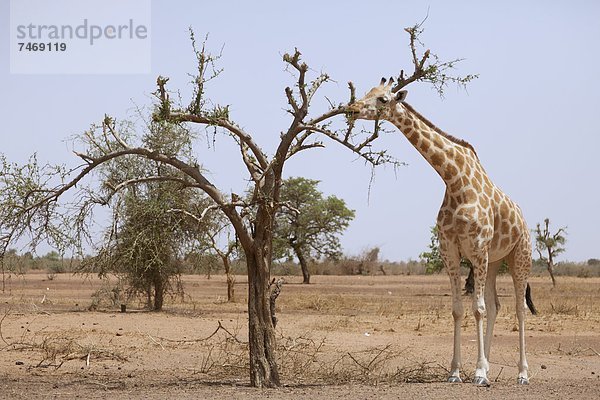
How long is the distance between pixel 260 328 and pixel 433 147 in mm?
3380

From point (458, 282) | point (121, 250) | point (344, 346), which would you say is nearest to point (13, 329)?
point (121, 250)

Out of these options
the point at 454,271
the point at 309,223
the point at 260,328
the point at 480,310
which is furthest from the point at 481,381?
the point at 309,223

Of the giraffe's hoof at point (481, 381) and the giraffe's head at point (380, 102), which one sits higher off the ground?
the giraffe's head at point (380, 102)

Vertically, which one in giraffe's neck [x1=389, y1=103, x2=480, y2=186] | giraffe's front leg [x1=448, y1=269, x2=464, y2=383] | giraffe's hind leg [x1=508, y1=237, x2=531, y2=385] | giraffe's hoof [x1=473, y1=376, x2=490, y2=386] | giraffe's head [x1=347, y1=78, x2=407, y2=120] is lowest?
giraffe's hoof [x1=473, y1=376, x2=490, y2=386]

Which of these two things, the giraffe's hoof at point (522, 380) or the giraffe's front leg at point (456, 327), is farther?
the giraffe's hoof at point (522, 380)

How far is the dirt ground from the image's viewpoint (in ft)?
37.9

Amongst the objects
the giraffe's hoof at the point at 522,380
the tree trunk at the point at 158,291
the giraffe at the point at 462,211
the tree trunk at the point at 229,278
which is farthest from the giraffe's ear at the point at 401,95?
the tree trunk at the point at 229,278

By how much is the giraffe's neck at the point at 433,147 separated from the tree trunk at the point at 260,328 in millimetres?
2582

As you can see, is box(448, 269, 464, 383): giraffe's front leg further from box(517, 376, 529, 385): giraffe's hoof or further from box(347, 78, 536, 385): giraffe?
box(517, 376, 529, 385): giraffe's hoof

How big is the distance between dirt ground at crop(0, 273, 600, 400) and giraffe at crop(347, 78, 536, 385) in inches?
33.2

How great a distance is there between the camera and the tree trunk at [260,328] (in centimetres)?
1166

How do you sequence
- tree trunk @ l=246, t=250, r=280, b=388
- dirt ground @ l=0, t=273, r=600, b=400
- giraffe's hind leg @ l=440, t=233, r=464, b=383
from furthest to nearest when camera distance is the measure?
giraffe's hind leg @ l=440, t=233, r=464, b=383 → tree trunk @ l=246, t=250, r=280, b=388 → dirt ground @ l=0, t=273, r=600, b=400

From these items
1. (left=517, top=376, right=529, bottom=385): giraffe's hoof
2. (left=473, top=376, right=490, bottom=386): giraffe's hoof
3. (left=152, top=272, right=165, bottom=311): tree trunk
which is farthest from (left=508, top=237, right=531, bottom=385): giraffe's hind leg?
(left=152, top=272, right=165, bottom=311): tree trunk

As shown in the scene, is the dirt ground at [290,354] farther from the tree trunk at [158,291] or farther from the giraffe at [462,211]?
the giraffe at [462,211]
